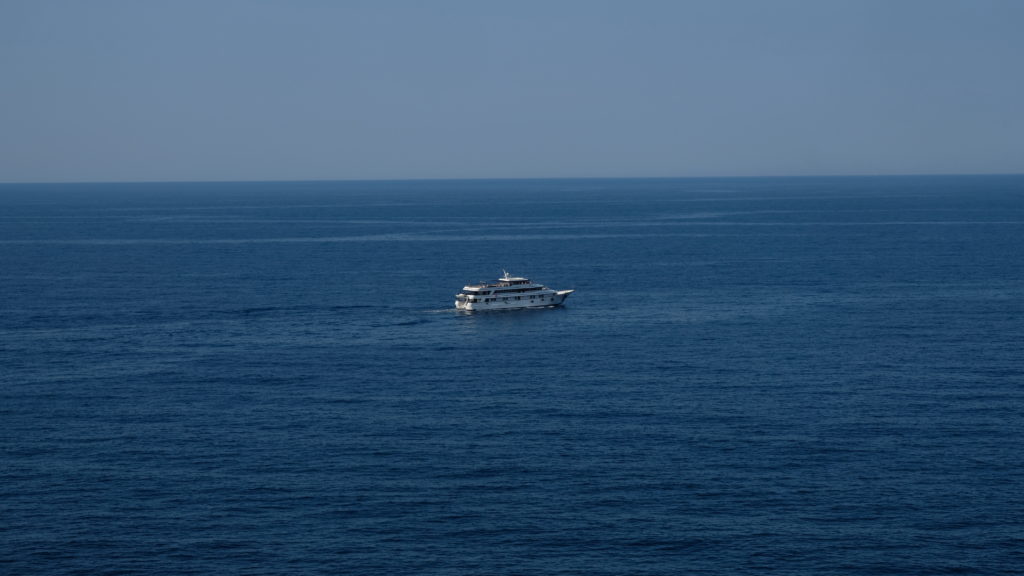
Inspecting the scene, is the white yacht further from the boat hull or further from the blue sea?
the blue sea

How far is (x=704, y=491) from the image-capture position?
82438 millimetres

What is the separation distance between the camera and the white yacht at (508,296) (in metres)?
168

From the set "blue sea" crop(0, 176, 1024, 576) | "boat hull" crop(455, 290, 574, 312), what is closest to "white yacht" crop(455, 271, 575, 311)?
"boat hull" crop(455, 290, 574, 312)

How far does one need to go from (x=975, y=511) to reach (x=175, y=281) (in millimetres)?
149935

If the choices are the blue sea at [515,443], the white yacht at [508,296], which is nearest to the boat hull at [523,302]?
the white yacht at [508,296]

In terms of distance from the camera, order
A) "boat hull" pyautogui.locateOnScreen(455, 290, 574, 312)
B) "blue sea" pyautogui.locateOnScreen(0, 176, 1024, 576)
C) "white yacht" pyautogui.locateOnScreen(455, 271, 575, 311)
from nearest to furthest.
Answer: "blue sea" pyautogui.locateOnScreen(0, 176, 1024, 576)
"white yacht" pyautogui.locateOnScreen(455, 271, 575, 311)
"boat hull" pyautogui.locateOnScreen(455, 290, 574, 312)

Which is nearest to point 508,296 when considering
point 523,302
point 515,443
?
point 523,302

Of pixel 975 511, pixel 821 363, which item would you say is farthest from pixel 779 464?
pixel 821 363

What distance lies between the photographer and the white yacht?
168 m

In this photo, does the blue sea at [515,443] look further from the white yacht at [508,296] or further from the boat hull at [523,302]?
the boat hull at [523,302]

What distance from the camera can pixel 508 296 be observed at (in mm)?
171000

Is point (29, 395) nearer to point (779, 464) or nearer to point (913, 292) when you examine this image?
point (779, 464)

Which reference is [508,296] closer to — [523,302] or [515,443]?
[523,302]

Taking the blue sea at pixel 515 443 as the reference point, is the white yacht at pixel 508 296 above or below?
above
